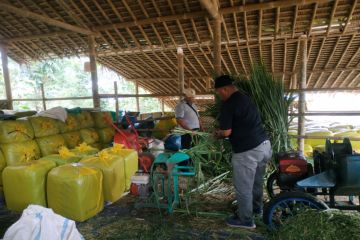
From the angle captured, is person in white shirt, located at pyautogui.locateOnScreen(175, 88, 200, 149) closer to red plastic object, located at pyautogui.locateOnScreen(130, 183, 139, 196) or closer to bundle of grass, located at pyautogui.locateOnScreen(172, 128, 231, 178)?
bundle of grass, located at pyautogui.locateOnScreen(172, 128, 231, 178)

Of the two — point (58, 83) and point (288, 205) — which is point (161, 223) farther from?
point (58, 83)

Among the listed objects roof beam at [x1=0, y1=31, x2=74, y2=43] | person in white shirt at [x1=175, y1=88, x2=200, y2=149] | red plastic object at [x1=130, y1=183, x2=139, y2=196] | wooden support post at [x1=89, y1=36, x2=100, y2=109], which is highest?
roof beam at [x1=0, y1=31, x2=74, y2=43]

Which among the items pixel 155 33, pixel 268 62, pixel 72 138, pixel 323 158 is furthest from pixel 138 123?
pixel 268 62

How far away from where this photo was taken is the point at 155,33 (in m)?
6.20

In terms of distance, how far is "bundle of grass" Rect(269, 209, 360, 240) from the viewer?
189cm

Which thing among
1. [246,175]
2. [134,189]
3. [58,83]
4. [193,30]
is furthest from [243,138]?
[58,83]

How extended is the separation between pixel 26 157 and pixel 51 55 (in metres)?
5.12

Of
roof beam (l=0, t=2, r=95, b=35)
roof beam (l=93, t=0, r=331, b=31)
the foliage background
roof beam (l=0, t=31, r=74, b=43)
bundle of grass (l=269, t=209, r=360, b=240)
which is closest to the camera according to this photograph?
bundle of grass (l=269, t=209, r=360, b=240)

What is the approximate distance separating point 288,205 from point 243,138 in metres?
0.74

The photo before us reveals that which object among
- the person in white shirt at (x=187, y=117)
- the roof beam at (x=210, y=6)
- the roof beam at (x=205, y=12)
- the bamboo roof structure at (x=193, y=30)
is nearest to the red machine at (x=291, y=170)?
the bamboo roof structure at (x=193, y=30)

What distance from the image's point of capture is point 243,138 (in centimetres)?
248

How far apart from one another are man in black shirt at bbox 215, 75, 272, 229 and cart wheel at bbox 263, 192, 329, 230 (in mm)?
182

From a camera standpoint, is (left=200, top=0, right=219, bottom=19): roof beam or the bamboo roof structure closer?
(left=200, top=0, right=219, bottom=19): roof beam

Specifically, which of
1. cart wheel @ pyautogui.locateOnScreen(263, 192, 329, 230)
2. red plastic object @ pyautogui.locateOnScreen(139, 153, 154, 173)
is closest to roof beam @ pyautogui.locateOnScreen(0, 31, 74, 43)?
red plastic object @ pyautogui.locateOnScreen(139, 153, 154, 173)
